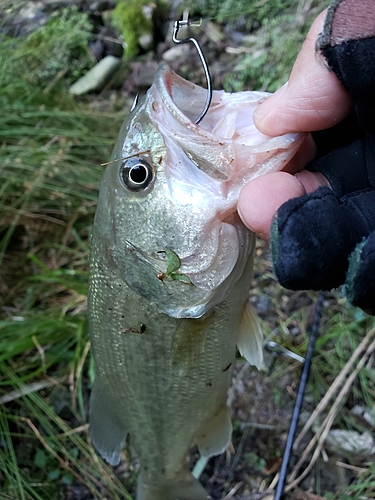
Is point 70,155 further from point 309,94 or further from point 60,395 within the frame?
point 309,94

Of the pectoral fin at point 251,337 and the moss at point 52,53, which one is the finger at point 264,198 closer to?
the pectoral fin at point 251,337

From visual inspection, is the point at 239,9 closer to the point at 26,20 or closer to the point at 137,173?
the point at 26,20

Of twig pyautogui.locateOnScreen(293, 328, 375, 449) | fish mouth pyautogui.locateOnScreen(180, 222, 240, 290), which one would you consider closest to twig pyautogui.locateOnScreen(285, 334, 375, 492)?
twig pyautogui.locateOnScreen(293, 328, 375, 449)

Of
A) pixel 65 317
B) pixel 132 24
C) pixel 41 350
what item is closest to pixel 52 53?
pixel 132 24

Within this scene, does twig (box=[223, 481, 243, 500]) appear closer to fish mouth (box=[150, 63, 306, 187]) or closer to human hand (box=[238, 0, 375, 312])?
human hand (box=[238, 0, 375, 312])

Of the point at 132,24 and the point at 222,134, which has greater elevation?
the point at 222,134
